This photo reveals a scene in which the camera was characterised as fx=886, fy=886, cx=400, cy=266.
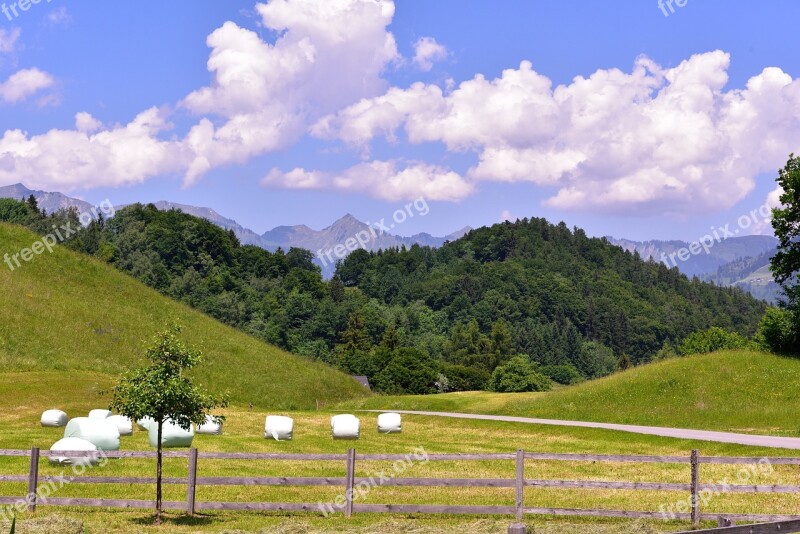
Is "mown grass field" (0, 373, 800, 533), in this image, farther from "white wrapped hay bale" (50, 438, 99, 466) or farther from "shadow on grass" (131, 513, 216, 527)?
"white wrapped hay bale" (50, 438, 99, 466)

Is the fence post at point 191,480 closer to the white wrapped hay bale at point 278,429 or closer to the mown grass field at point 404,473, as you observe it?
the mown grass field at point 404,473

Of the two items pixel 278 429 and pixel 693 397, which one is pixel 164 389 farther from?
pixel 693 397

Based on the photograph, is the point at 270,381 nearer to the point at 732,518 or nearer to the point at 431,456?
the point at 431,456

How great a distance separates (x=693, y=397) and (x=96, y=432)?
42613 millimetres

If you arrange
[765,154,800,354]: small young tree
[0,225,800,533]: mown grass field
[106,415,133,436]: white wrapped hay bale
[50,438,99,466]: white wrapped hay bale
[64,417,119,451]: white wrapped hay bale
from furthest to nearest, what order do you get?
[765,154,800,354]: small young tree < [106,415,133,436]: white wrapped hay bale < [64,417,119,451]: white wrapped hay bale < [50,438,99,466]: white wrapped hay bale < [0,225,800,533]: mown grass field

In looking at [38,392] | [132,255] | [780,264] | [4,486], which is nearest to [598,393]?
[780,264]

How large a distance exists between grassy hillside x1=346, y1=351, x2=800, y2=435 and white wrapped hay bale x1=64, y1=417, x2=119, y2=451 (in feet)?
114

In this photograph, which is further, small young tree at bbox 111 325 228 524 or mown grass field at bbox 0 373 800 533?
small young tree at bbox 111 325 228 524

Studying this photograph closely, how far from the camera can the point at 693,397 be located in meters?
62.3

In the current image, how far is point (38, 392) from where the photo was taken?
56.0 meters

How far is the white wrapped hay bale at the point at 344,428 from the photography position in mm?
45469

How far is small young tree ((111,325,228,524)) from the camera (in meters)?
23.3

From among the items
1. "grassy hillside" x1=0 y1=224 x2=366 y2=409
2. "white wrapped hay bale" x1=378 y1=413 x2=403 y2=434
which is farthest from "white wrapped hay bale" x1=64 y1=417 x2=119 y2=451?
"grassy hillside" x1=0 y1=224 x2=366 y2=409

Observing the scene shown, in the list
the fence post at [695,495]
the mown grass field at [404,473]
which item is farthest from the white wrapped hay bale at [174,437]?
the fence post at [695,495]
